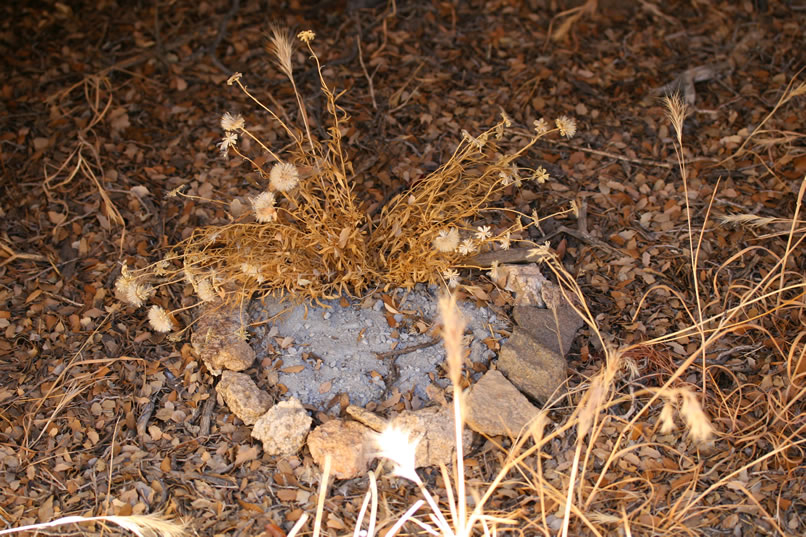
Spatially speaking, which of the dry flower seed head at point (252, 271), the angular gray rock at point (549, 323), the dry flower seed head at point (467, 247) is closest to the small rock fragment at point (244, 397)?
the dry flower seed head at point (252, 271)

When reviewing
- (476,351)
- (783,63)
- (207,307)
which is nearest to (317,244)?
(207,307)

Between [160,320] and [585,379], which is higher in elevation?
[160,320]

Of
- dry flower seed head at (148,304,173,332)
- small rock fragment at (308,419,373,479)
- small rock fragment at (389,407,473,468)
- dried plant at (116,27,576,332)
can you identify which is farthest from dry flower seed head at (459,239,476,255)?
dry flower seed head at (148,304,173,332)

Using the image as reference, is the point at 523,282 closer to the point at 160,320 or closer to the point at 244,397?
the point at 244,397

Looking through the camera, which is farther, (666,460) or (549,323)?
(549,323)

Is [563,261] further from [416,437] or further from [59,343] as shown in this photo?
[59,343]

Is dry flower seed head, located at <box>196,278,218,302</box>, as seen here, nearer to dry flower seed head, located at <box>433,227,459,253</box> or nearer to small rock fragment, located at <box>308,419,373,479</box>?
small rock fragment, located at <box>308,419,373,479</box>

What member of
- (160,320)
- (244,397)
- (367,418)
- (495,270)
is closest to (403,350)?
(367,418)

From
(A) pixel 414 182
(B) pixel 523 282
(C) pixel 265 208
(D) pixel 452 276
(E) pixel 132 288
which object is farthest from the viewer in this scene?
(A) pixel 414 182
